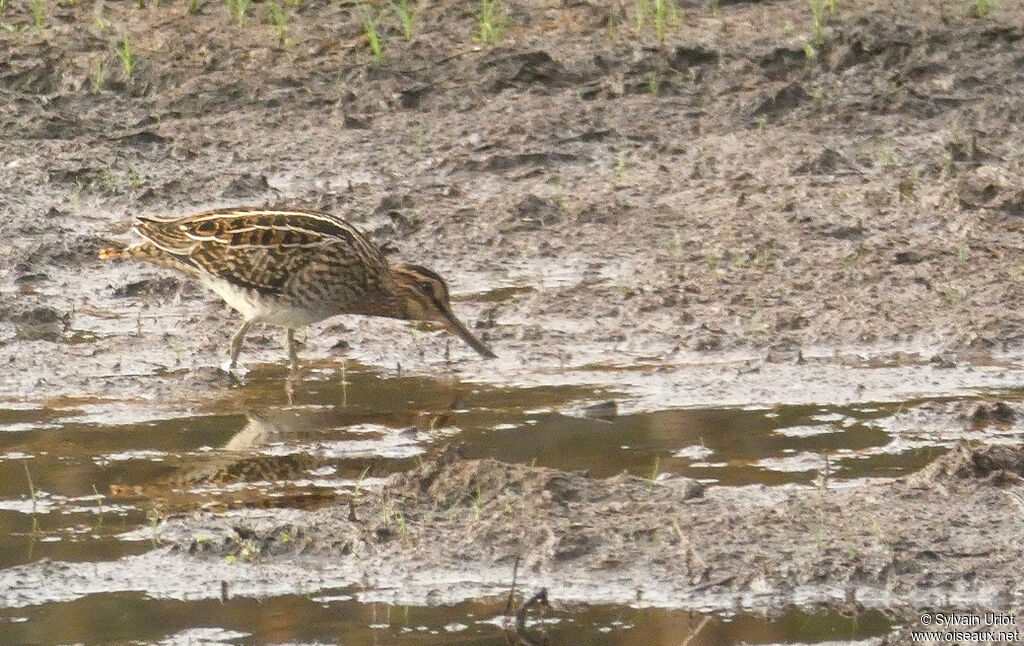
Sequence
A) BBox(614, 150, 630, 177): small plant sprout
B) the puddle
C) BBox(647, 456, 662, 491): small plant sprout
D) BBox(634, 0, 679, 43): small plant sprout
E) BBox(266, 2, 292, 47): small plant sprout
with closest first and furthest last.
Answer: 1. the puddle
2. BBox(647, 456, 662, 491): small plant sprout
3. BBox(614, 150, 630, 177): small plant sprout
4. BBox(266, 2, 292, 47): small plant sprout
5. BBox(634, 0, 679, 43): small plant sprout

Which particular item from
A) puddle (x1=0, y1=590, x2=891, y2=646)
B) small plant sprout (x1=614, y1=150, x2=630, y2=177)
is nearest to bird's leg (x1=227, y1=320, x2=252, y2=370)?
puddle (x1=0, y1=590, x2=891, y2=646)

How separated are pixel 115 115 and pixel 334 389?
14.4 ft

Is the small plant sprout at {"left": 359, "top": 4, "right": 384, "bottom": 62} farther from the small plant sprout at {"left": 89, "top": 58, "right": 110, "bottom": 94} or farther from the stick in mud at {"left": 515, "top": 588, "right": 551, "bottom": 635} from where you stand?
the stick in mud at {"left": 515, "top": 588, "right": 551, "bottom": 635}

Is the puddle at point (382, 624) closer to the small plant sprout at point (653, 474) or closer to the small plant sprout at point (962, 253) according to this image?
the small plant sprout at point (653, 474)

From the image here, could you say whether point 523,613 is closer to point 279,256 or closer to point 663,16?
point 279,256

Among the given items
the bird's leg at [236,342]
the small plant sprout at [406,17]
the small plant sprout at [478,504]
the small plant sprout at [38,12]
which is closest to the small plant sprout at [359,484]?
the small plant sprout at [478,504]

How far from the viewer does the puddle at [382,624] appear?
5715 mm

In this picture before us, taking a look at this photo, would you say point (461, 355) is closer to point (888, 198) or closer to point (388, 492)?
point (388, 492)

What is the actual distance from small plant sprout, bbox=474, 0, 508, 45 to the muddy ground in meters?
0.08

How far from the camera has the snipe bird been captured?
8.74m

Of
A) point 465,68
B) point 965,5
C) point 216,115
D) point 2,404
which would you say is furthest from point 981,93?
point 2,404

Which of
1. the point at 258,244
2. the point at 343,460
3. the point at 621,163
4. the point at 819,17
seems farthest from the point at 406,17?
the point at 343,460

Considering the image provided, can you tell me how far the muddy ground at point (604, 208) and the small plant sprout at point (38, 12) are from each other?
0.10 meters

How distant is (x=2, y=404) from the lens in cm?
816
